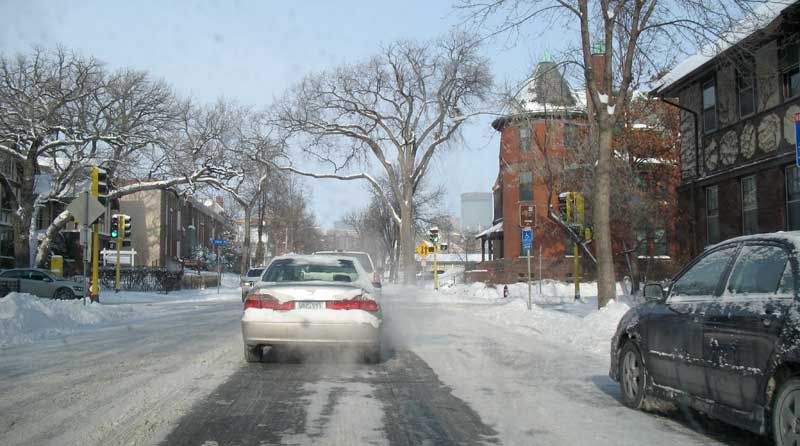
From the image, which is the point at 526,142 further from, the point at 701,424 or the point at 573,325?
the point at 701,424

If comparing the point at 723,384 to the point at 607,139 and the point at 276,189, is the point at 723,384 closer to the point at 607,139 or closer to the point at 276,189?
the point at 607,139

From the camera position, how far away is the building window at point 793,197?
18.7 meters

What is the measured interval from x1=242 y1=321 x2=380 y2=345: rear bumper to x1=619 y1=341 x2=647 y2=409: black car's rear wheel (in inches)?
135

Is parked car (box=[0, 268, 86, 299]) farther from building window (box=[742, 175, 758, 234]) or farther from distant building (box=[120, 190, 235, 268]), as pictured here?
distant building (box=[120, 190, 235, 268])

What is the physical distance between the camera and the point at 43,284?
95.7 feet

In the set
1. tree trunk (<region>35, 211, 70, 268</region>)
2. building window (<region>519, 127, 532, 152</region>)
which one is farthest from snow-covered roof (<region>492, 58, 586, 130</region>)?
tree trunk (<region>35, 211, 70, 268</region>)

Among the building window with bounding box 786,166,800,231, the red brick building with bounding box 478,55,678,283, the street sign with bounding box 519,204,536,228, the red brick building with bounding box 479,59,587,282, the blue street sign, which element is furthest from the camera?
the red brick building with bounding box 478,55,678,283

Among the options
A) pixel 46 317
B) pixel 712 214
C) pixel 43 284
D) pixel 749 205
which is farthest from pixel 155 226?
pixel 749 205

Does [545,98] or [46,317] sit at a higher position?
[545,98]

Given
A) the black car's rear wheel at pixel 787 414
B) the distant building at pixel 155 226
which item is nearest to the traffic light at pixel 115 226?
the black car's rear wheel at pixel 787 414

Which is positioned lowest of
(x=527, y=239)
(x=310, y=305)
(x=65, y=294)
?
(x=65, y=294)

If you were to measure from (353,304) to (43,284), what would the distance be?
2342 centimetres

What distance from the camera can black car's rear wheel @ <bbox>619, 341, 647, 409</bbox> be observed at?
7089 millimetres

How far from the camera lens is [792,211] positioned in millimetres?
18844
